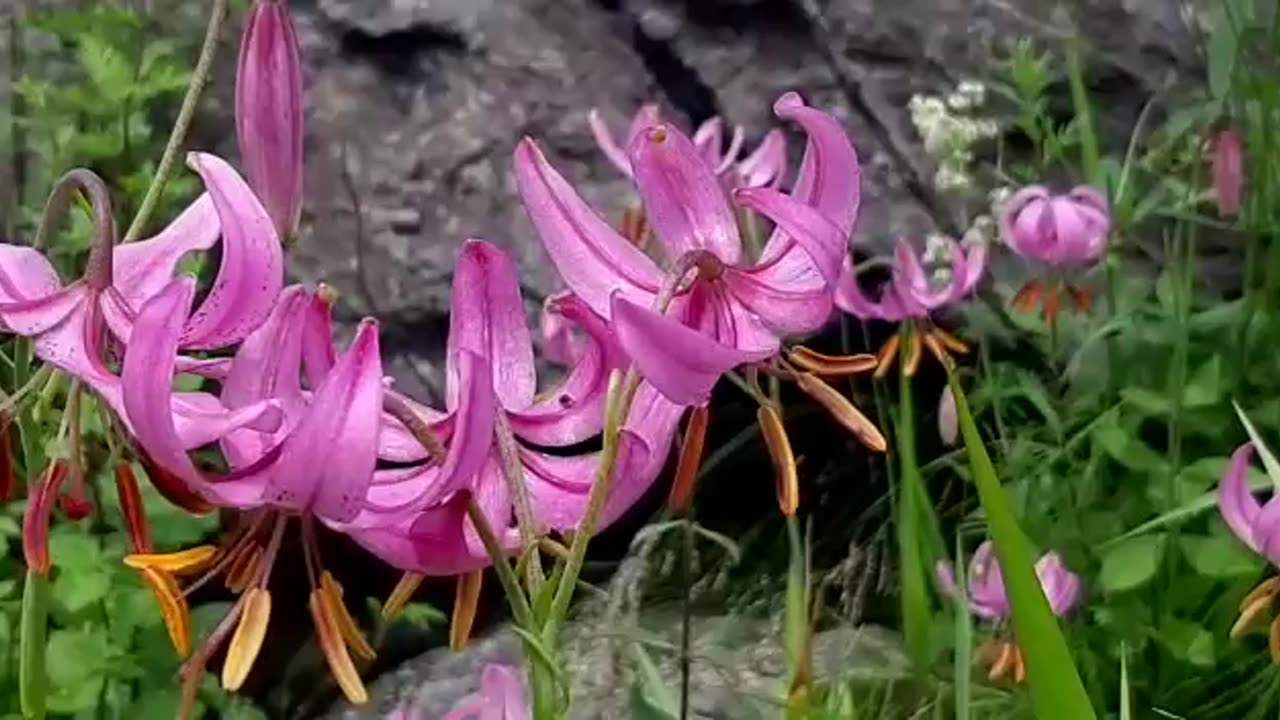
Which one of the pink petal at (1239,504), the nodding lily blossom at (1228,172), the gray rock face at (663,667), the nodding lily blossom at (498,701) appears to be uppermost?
the nodding lily blossom at (498,701)

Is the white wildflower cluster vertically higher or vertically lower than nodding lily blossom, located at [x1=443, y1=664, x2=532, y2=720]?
lower

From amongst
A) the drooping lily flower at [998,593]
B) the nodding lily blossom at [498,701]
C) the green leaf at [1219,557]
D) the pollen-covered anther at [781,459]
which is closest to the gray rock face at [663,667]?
the drooping lily flower at [998,593]

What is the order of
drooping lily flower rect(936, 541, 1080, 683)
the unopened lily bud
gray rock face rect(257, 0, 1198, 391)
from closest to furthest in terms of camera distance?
drooping lily flower rect(936, 541, 1080, 683) < the unopened lily bud < gray rock face rect(257, 0, 1198, 391)

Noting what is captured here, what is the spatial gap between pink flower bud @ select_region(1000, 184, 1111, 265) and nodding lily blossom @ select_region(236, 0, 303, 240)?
3.83ft

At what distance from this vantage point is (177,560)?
51cm

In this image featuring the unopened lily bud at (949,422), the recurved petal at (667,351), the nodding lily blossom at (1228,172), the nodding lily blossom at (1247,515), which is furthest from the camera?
the nodding lily blossom at (1228,172)

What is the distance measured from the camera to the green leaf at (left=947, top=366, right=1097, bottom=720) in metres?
0.54

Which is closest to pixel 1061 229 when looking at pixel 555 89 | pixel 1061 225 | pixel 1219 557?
pixel 1061 225

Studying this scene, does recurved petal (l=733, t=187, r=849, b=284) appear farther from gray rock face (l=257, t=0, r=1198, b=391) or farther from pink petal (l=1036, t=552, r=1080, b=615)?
gray rock face (l=257, t=0, r=1198, b=391)

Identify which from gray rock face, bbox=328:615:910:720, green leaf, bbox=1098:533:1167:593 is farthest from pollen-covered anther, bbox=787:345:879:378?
green leaf, bbox=1098:533:1167:593

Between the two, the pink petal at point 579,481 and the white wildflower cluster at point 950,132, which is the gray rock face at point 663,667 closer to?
the white wildflower cluster at point 950,132

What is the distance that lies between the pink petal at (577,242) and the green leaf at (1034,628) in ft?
0.33

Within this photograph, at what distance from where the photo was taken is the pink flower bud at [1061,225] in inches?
65.3

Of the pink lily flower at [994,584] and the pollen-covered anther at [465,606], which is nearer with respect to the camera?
the pollen-covered anther at [465,606]
